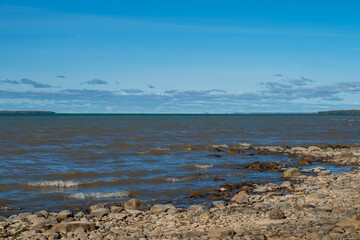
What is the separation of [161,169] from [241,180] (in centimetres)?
459

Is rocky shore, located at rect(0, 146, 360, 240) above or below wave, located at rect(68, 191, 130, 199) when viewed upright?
above

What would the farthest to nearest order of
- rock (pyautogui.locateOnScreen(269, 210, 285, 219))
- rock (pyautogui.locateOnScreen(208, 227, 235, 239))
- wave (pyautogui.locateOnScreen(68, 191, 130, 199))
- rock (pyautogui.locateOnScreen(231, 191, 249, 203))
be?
wave (pyautogui.locateOnScreen(68, 191, 130, 199)), rock (pyautogui.locateOnScreen(231, 191, 249, 203)), rock (pyautogui.locateOnScreen(269, 210, 285, 219)), rock (pyautogui.locateOnScreen(208, 227, 235, 239))

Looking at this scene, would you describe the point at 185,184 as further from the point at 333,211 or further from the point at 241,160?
the point at 241,160

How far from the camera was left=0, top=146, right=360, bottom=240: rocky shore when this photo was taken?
889 cm

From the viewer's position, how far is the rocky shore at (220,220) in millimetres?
8891

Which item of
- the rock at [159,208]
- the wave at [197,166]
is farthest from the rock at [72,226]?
the wave at [197,166]

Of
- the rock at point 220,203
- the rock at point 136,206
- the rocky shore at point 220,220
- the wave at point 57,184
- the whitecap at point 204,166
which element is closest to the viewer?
the rocky shore at point 220,220

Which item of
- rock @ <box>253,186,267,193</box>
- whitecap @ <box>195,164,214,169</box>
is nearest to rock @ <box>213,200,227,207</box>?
rock @ <box>253,186,267,193</box>

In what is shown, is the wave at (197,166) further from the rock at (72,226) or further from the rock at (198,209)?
the rock at (72,226)

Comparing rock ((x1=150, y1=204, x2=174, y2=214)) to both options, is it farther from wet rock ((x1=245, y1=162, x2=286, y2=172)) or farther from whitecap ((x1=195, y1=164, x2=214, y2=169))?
wet rock ((x1=245, y1=162, x2=286, y2=172))

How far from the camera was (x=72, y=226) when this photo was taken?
9.42 m

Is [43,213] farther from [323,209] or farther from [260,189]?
[323,209]

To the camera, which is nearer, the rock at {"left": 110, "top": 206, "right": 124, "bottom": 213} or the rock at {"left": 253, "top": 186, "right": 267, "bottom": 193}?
the rock at {"left": 110, "top": 206, "right": 124, "bottom": 213}

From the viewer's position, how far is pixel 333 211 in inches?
413
